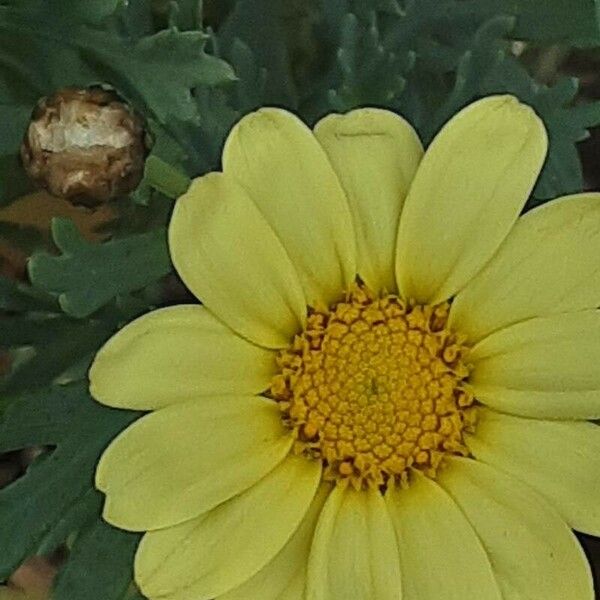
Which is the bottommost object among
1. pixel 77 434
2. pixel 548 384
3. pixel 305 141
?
pixel 77 434

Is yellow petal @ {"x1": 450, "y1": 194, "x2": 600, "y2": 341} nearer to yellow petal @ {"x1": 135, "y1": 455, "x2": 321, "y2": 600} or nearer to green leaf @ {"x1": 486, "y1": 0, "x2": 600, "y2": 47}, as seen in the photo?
yellow petal @ {"x1": 135, "y1": 455, "x2": 321, "y2": 600}

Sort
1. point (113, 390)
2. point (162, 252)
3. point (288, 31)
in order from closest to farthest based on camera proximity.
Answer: point (113, 390) < point (162, 252) < point (288, 31)

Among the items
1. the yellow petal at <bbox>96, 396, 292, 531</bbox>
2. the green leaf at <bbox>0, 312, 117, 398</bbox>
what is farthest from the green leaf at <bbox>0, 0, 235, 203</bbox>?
the yellow petal at <bbox>96, 396, 292, 531</bbox>

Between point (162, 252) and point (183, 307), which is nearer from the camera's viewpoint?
point (183, 307)

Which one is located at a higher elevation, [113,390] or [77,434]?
[113,390]

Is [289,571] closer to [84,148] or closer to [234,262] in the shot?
[234,262]

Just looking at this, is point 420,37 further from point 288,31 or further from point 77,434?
point 77,434

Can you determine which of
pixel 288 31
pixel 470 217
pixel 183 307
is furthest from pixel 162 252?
pixel 288 31
